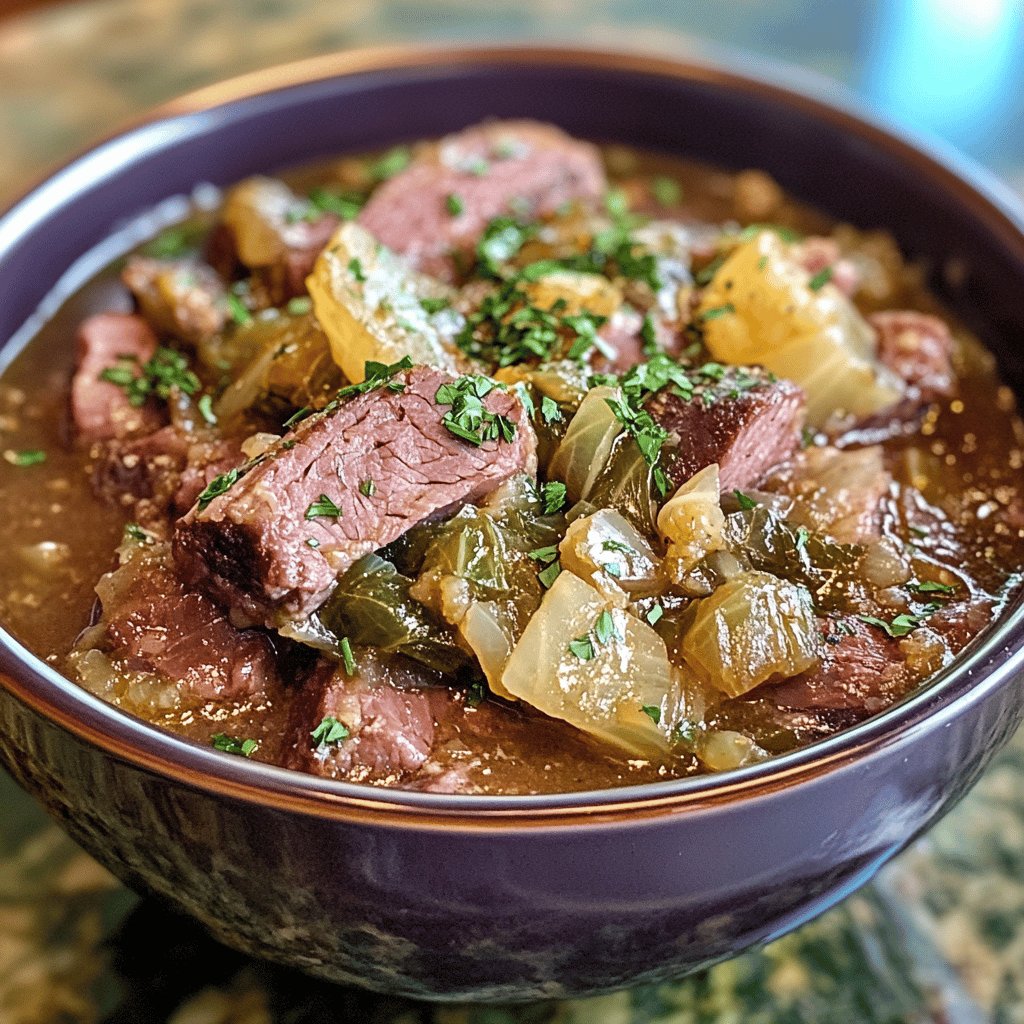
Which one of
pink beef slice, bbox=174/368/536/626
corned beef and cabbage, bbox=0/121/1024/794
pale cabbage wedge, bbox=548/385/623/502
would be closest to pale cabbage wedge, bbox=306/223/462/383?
corned beef and cabbage, bbox=0/121/1024/794

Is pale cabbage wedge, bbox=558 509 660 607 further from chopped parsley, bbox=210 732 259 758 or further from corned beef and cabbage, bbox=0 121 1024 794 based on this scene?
chopped parsley, bbox=210 732 259 758

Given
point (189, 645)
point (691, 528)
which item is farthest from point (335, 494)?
point (691, 528)

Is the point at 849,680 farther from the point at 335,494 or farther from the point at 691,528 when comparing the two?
the point at 335,494

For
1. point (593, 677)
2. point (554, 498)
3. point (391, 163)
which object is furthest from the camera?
point (391, 163)

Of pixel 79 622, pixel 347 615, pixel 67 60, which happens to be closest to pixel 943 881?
pixel 347 615

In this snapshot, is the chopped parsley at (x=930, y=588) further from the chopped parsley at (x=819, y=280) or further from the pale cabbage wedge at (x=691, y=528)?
the chopped parsley at (x=819, y=280)

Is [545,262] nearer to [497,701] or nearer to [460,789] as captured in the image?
[497,701]
